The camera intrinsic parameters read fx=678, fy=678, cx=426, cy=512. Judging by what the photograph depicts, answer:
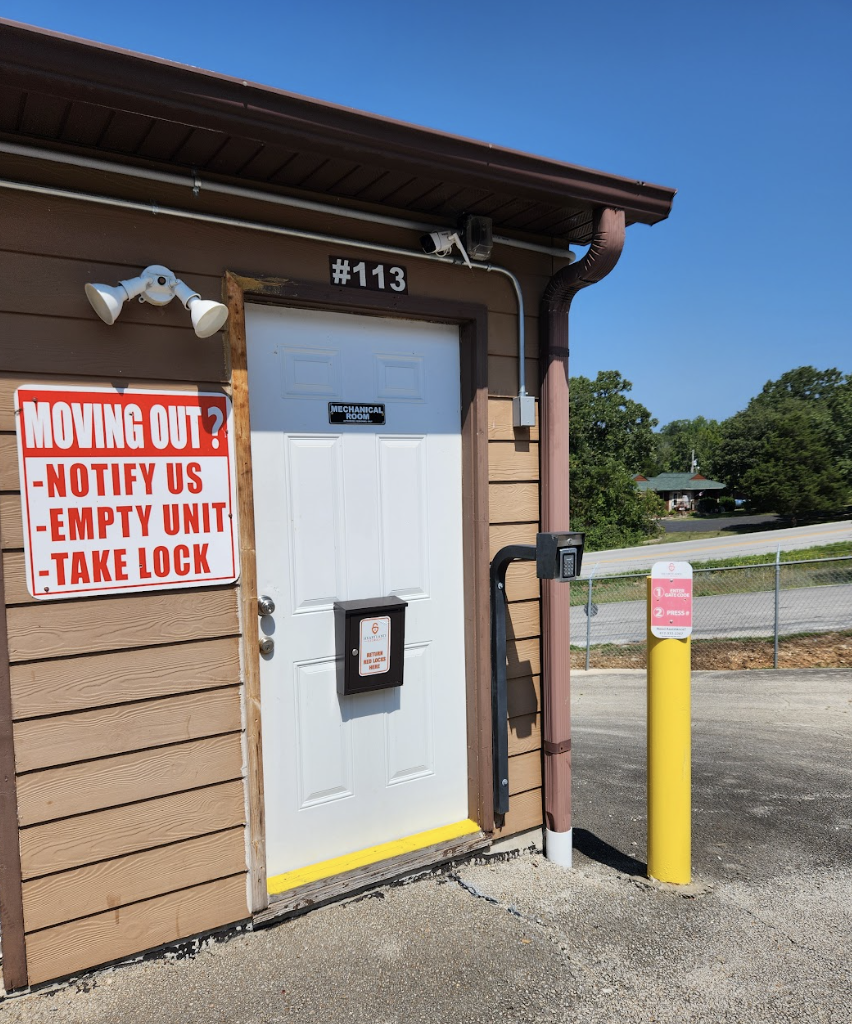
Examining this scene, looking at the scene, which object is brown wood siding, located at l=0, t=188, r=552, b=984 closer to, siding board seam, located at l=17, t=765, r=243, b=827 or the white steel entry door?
siding board seam, located at l=17, t=765, r=243, b=827

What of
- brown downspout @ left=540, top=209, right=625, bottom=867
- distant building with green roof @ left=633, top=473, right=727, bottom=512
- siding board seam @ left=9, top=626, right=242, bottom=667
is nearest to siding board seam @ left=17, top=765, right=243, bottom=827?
siding board seam @ left=9, top=626, right=242, bottom=667

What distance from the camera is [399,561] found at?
2877 millimetres

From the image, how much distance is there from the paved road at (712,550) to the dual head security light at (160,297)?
2042 cm

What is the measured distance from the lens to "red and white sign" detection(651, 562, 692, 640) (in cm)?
277

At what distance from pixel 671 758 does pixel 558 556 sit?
100 cm

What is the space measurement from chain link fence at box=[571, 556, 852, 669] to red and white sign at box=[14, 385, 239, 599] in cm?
705

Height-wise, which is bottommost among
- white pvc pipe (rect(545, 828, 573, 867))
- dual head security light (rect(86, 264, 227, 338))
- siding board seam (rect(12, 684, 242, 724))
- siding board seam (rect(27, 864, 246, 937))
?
white pvc pipe (rect(545, 828, 573, 867))

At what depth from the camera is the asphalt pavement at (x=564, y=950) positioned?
6.83ft

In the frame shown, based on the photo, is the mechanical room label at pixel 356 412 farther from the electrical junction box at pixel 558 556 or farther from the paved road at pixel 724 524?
the paved road at pixel 724 524

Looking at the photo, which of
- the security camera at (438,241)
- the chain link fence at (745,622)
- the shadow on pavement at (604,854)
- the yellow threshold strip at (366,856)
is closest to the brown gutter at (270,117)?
the security camera at (438,241)

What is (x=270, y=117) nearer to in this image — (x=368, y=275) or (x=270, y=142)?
(x=270, y=142)

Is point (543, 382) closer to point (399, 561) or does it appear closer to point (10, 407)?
point (399, 561)

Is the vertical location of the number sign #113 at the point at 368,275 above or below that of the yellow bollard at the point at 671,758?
above

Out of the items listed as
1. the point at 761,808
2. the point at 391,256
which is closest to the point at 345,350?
the point at 391,256
